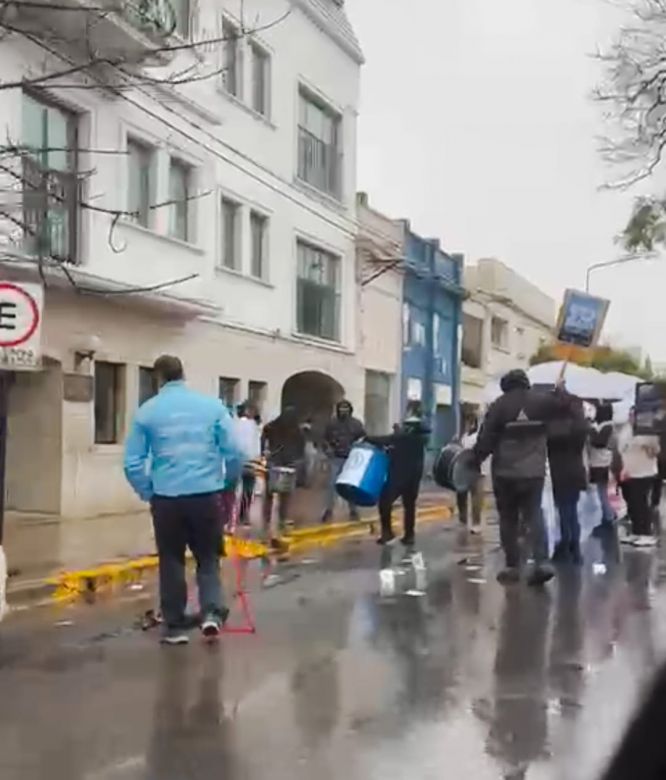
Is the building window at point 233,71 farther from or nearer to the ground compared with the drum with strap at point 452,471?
farther from the ground

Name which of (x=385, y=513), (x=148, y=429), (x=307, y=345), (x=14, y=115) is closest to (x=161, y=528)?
(x=148, y=429)

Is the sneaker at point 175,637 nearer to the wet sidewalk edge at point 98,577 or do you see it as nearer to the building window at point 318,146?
the wet sidewalk edge at point 98,577

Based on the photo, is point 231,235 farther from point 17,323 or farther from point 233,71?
point 17,323

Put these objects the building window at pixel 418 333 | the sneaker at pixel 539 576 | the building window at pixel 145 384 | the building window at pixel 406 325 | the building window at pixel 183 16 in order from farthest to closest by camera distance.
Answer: the building window at pixel 418 333
the building window at pixel 406 325
the building window at pixel 145 384
the building window at pixel 183 16
the sneaker at pixel 539 576

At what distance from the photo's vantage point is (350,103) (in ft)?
103

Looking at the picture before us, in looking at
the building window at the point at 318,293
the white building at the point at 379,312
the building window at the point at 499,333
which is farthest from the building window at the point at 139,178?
the building window at the point at 499,333

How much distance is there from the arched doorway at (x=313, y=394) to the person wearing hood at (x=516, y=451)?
18216 millimetres

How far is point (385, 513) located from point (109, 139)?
22.2 ft

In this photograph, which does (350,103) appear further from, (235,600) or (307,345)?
(235,600)

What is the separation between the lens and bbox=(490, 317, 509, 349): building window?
4925 cm

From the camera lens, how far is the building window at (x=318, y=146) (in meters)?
28.6

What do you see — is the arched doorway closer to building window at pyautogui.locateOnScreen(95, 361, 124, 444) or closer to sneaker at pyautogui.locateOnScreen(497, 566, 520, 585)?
building window at pyautogui.locateOnScreen(95, 361, 124, 444)

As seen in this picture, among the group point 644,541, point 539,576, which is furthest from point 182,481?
point 644,541

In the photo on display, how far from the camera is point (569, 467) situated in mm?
13406
